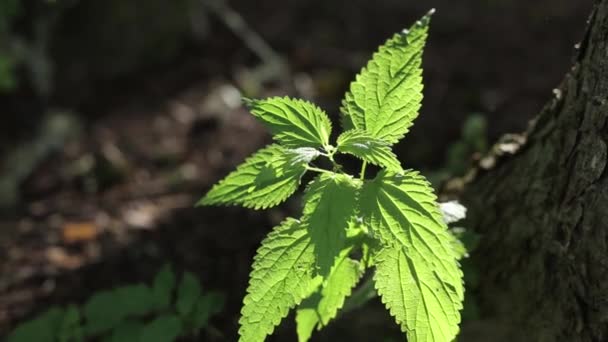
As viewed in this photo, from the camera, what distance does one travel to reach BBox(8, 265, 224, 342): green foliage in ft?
7.07

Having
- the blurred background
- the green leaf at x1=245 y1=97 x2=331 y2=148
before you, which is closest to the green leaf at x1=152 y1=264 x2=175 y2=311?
the blurred background

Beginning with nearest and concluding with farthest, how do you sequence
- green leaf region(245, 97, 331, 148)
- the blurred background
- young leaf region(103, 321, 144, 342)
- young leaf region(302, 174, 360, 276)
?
1. young leaf region(302, 174, 360, 276)
2. green leaf region(245, 97, 331, 148)
3. young leaf region(103, 321, 144, 342)
4. the blurred background

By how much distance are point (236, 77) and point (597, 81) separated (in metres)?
3.34

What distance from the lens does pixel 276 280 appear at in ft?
4.98

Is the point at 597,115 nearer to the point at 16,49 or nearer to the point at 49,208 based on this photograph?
the point at 49,208

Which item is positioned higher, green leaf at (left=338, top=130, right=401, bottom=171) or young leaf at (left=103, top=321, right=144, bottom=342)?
green leaf at (left=338, top=130, right=401, bottom=171)

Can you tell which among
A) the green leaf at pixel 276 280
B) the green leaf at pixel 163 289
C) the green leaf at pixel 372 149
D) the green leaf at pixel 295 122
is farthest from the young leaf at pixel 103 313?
the green leaf at pixel 372 149

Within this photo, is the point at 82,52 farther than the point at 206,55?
No

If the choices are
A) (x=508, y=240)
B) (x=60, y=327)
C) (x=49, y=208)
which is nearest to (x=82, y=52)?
(x=49, y=208)

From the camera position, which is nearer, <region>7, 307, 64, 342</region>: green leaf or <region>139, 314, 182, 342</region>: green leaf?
<region>139, 314, 182, 342</region>: green leaf

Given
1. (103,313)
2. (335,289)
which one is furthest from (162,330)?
(335,289)

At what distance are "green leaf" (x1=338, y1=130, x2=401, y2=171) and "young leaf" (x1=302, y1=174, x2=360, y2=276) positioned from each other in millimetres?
87

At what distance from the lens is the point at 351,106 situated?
5.41 feet

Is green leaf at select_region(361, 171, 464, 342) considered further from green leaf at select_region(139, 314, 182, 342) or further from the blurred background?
the blurred background
